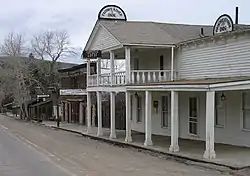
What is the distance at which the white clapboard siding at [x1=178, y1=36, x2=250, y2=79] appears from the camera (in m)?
19.2

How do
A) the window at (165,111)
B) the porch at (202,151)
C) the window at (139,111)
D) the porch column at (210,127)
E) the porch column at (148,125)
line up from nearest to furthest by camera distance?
the porch at (202,151) < the porch column at (210,127) < the porch column at (148,125) < the window at (165,111) < the window at (139,111)

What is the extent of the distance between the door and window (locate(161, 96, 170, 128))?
9.39 feet

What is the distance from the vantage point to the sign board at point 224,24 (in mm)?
21578

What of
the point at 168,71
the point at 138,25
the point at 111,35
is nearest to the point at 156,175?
the point at 168,71

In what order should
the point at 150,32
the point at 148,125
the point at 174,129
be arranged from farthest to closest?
the point at 150,32, the point at 148,125, the point at 174,129

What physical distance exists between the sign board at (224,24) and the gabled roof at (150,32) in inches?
116

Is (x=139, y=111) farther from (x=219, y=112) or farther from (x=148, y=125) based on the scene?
(x=219, y=112)

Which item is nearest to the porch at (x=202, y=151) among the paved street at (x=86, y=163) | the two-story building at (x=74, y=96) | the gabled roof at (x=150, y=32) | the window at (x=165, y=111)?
the paved street at (x=86, y=163)

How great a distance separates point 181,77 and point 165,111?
10.6ft

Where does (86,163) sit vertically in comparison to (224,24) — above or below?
below

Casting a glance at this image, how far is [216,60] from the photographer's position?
2120cm

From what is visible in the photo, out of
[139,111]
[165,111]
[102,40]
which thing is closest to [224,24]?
[165,111]

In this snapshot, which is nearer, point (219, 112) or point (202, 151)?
point (202, 151)

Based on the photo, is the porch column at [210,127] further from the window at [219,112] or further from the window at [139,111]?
the window at [139,111]
